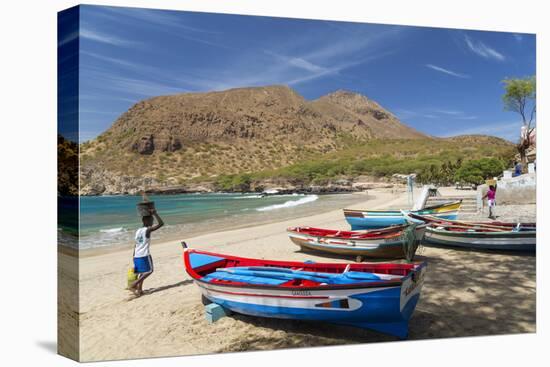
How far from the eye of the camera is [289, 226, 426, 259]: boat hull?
7266mm

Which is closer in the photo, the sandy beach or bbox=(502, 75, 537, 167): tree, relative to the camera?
the sandy beach

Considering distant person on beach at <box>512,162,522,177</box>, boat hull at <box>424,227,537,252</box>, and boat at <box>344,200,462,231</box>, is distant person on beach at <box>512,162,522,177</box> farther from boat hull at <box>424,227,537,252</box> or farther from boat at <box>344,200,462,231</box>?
boat at <box>344,200,462,231</box>

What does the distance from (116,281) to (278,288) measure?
2.61m

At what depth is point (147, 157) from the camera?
28375mm

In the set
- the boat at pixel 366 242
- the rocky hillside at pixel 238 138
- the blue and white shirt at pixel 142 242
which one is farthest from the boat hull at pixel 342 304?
the rocky hillside at pixel 238 138

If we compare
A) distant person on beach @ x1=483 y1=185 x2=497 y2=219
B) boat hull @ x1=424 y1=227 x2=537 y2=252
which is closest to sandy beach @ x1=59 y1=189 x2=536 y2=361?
boat hull @ x1=424 y1=227 x2=537 y2=252

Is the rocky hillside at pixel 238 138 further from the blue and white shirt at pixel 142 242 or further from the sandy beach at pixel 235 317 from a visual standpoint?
the blue and white shirt at pixel 142 242

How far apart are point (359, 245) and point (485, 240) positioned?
2270 mm

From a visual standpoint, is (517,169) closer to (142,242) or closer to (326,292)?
(326,292)

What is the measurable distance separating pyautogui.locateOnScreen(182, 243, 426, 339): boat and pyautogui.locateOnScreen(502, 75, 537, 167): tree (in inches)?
128

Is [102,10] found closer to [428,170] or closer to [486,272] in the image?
[486,272]

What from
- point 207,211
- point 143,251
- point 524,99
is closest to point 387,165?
point 207,211

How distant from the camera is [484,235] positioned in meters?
7.61

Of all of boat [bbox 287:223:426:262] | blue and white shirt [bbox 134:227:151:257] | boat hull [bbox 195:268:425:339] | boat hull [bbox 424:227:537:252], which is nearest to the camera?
boat hull [bbox 195:268:425:339]
